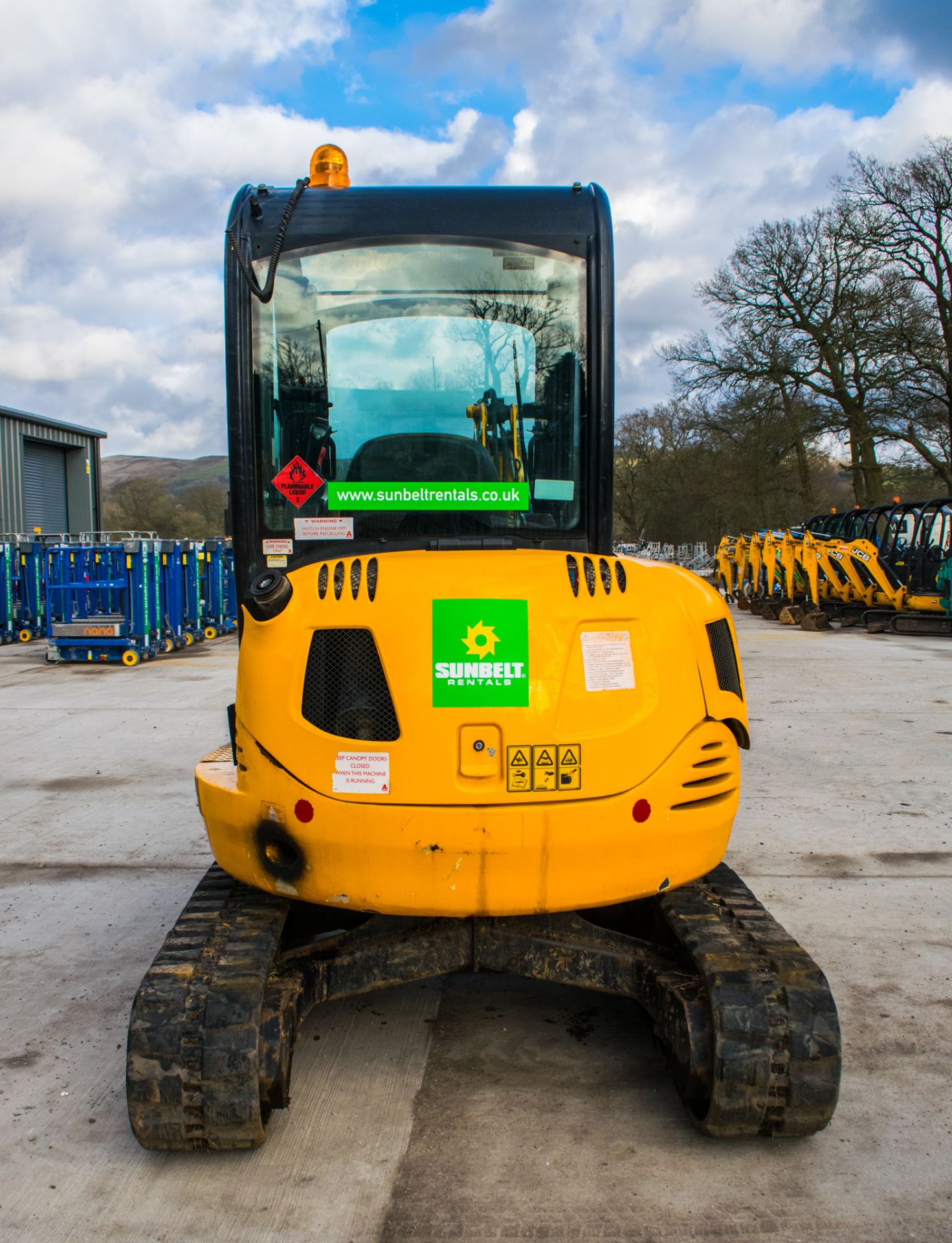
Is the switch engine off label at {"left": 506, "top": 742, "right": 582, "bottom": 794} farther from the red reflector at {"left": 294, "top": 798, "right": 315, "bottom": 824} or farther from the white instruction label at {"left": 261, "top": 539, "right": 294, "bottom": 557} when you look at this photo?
the white instruction label at {"left": 261, "top": 539, "right": 294, "bottom": 557}

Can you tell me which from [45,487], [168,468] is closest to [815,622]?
[45,487]

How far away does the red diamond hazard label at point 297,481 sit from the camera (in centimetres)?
355

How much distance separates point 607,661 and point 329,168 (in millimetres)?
2176

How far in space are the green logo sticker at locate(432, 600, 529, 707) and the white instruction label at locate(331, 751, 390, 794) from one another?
0.72ft

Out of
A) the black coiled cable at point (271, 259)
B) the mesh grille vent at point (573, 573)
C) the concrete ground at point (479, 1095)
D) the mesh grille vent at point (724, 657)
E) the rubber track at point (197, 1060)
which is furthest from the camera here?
the black coiled cable at point (271, 259)

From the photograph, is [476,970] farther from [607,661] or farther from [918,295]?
[918,295]

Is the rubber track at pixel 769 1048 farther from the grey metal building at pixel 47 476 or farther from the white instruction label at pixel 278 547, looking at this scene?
the grey metal building at pixel 47 476

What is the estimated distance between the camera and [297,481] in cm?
355

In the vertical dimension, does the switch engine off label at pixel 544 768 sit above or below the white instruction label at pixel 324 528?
below

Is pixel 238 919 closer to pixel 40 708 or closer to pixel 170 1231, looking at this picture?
pixel 170 1231

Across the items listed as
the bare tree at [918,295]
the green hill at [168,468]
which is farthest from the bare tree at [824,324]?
the green hill at [168,468]

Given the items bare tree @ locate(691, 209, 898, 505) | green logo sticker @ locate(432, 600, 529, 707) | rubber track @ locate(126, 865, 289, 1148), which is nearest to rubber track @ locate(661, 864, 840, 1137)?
green logo sticker @ locate(432, 600, 529, 707)

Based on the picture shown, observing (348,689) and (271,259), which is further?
(271,259)

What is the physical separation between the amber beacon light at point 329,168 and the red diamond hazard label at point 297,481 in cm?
104
